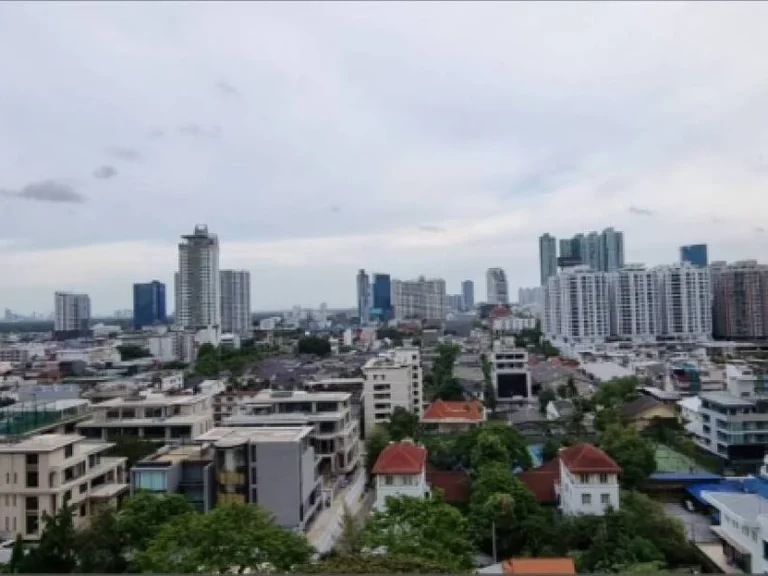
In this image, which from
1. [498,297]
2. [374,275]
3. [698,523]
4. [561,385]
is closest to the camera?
[698,523]

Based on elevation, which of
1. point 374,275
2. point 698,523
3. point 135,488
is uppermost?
point 374,275

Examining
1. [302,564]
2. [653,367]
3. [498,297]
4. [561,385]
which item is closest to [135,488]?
[302,564]

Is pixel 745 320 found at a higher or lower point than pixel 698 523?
higher

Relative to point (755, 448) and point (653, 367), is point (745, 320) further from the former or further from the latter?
point (755, 448)

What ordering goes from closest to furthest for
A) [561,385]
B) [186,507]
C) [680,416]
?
[186,507] → [680,416] → [561,385]

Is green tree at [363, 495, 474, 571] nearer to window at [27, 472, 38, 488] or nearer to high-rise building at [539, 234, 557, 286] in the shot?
window at [27, 472, 38, 488]

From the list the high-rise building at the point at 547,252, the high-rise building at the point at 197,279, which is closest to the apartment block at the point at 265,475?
the high-rise building at the point at 197,279

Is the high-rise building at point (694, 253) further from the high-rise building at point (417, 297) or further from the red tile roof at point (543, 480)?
the red tile roof at point (543, 480)
